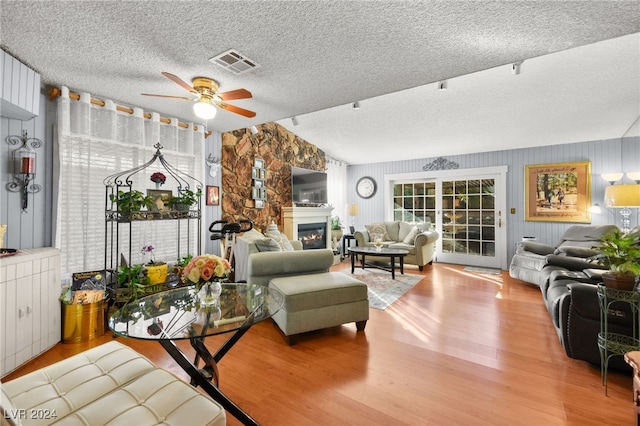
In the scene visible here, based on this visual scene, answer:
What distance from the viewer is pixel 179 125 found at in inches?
131

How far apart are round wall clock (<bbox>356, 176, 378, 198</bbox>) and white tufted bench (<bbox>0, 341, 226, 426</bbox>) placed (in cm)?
583

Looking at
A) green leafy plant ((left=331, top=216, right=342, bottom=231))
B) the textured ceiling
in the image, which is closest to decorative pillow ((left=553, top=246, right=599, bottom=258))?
the textured ceiling

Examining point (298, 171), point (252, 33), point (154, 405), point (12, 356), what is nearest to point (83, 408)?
point (154, 405)

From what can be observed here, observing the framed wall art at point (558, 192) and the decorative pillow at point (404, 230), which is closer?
the framed wall art at point (558, 192)

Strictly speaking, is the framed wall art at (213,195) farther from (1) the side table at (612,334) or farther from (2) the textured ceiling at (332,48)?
(1) the side table at (612,334)

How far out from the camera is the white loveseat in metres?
4.96

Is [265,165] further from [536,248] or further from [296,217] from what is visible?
[536,248]

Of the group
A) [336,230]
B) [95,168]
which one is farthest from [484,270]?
[95,168]

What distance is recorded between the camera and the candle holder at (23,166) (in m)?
2.17

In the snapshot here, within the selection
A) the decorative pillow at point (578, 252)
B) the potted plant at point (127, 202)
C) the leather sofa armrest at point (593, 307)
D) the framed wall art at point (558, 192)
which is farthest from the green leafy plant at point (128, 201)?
the framed wall art at point (558, 192)

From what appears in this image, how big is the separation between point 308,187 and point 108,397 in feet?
14.9

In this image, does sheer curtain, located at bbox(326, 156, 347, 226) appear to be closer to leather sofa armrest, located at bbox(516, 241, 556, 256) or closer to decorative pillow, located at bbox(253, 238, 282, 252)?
decorative pillow, located at bbox(253, 238, 282, 252)

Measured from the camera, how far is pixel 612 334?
1.80 metres

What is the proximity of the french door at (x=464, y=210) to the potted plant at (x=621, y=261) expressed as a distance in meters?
3.74
